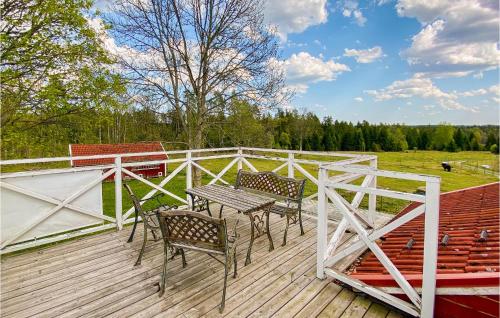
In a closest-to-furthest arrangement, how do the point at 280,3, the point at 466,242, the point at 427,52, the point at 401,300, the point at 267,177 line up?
1. the point at 401,300
2. the point at 466,242
3. the point at 267,177
4. the point at 280,3
5. the point at 427,52

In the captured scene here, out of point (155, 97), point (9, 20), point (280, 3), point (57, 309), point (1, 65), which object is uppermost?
point (280, 3)

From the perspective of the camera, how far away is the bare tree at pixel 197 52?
716 centimetres

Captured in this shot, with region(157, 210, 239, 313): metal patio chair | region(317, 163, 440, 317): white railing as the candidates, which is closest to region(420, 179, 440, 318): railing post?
region(317, 163, 440, 317): white railing

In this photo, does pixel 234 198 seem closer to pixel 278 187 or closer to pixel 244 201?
pixel 244 201

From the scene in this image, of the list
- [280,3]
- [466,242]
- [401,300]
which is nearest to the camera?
[401,300]

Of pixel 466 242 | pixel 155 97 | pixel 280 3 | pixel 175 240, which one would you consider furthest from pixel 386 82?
pixel 175 240

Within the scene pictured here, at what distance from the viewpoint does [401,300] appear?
7.48 ft

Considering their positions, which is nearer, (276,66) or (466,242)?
(466,242)

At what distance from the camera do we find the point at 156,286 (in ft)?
8.84

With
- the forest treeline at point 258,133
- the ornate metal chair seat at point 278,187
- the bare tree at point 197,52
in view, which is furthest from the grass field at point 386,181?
the ornate metal chair seat at point 278,187

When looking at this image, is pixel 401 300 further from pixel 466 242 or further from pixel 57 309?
pixel 57 309

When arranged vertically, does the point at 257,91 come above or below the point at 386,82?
below

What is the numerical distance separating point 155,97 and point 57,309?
611 cm

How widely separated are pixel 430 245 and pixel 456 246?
88cm
